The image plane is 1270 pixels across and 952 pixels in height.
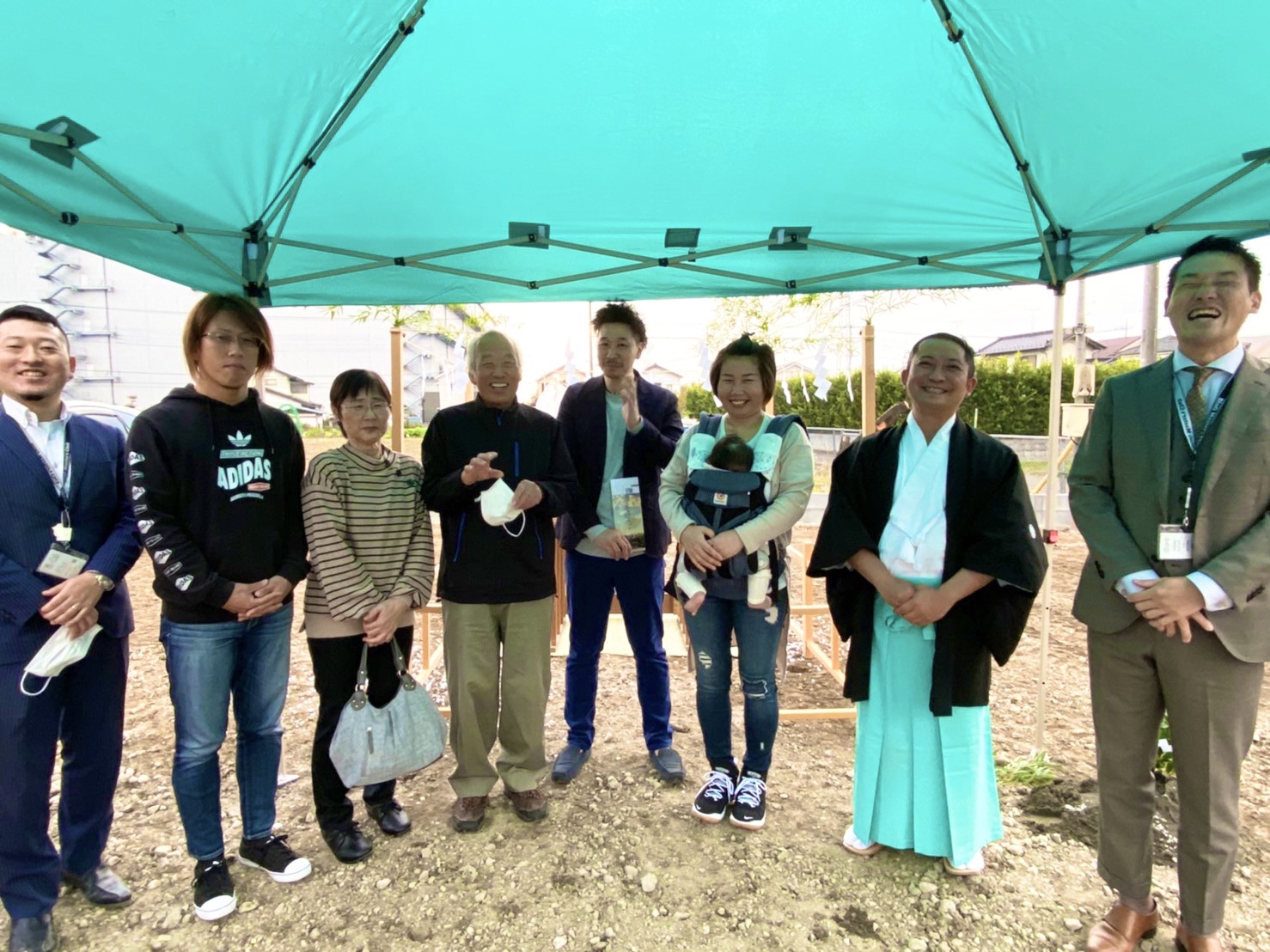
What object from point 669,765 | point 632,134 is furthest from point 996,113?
point 669,765

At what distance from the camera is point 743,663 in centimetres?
270

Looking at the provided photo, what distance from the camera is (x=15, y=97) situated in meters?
1.93

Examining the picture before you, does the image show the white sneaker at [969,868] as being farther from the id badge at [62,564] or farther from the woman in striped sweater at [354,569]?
the id badge at [62,564]

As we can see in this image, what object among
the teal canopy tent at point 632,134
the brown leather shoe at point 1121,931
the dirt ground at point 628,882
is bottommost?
the dirt ground at point 628,882

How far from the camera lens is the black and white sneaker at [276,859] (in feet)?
7.93

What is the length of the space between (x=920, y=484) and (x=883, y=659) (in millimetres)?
641

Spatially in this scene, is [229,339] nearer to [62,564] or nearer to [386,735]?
[62,564]

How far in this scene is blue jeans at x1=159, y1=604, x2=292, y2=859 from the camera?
2191mm

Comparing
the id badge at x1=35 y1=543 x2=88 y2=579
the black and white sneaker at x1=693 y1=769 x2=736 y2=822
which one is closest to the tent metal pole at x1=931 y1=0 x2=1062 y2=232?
the black and white sneaker at x1=693 y1=769 x2=736 y2=822

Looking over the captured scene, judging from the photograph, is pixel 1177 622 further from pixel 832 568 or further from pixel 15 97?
pixel 15 97

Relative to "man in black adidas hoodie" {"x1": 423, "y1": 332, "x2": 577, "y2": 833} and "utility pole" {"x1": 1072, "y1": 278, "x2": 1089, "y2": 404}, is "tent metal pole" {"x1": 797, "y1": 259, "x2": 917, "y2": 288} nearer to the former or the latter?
"man in black adidas hoodie" {"x1": 423, "y1": 332, "x2": 577, "y2": 833}

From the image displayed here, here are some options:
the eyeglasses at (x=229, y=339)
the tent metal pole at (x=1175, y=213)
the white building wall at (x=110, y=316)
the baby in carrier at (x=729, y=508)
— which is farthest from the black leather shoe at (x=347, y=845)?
the white building wall at (x=110, y=316)

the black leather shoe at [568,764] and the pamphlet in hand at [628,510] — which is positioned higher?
the pamphlet in hand at [628,510]

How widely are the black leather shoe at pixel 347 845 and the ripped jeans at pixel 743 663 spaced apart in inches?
53.8
